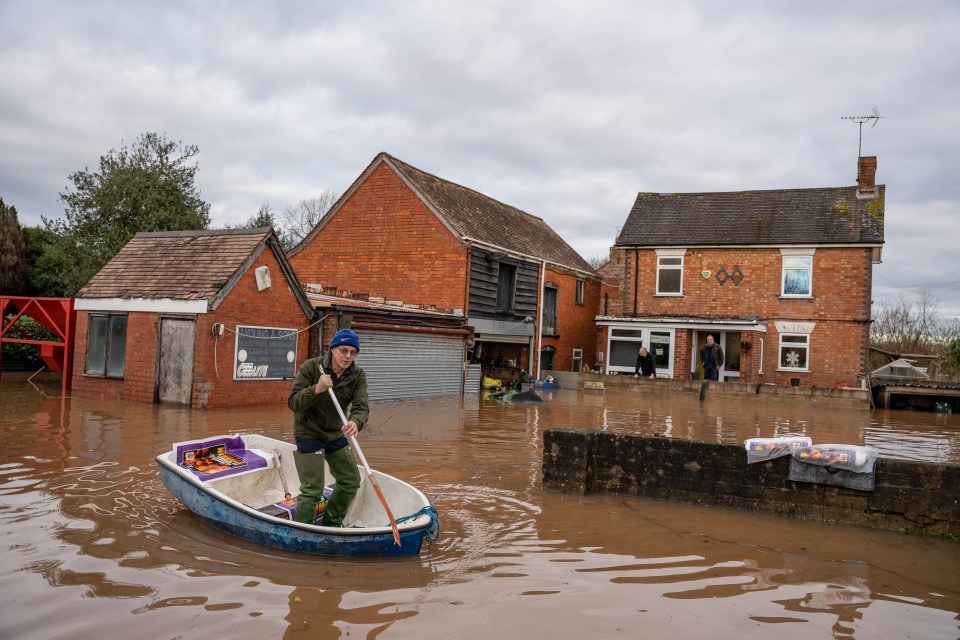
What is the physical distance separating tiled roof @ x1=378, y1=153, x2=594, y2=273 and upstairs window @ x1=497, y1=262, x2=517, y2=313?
737mm

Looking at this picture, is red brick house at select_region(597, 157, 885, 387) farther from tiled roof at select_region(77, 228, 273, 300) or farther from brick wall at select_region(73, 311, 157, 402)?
brick wall at select_region(73, 311, 157, 402)

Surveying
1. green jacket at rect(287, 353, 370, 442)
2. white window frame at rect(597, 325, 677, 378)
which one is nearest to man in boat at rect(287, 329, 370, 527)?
green jacket at rect(287, 353, 370, 442)

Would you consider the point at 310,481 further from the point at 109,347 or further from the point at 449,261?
the point at 449,261

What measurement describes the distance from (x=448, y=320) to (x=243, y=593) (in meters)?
16.6

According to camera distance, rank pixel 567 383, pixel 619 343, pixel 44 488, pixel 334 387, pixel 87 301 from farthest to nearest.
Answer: pixel 619 343, pixel 567 383, pixel 87 301, pixel 44 488, pixel 334 387

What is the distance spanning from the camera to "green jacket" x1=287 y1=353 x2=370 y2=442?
6.04 m

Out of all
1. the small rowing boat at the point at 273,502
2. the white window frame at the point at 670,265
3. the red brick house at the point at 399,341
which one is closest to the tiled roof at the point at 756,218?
the white window frame at the point at 670,265

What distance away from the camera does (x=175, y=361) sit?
48.9 feet

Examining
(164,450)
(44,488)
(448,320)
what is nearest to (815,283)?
(448,320)

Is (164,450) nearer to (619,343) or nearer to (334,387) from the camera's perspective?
(334,387)

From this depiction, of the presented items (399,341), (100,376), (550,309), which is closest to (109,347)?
(100,376)

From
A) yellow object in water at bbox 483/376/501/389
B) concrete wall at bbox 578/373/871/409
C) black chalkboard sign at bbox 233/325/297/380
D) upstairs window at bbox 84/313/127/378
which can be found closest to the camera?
black chalkboard sign at bbox 233/325/297/380

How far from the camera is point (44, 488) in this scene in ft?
25.0

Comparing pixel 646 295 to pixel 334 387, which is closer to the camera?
pixel 334 387
